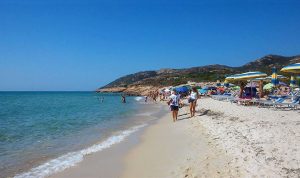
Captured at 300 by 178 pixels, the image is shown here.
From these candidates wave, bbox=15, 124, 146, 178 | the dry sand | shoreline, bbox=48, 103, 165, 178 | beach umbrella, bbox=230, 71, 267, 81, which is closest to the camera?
the dry sand

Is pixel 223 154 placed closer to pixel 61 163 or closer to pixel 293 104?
pixel 61 163

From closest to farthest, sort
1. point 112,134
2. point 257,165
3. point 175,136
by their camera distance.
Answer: point 257,165
point 175,136
point 112,134

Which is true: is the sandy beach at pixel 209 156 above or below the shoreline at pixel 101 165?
above

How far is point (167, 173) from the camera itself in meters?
6.05

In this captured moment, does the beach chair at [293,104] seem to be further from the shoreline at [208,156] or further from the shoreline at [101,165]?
the shoreline at [101,165]

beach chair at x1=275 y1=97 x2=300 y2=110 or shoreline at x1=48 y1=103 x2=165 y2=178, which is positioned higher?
beach chair at x1=275 y1=97 x2=300 y2=110

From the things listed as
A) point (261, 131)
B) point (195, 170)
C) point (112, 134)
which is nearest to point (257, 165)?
point (195, 170)

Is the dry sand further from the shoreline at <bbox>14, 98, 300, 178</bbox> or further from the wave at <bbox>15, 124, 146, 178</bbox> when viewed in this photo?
the wave at <bbox>15, 124, 146, 178</bbox>

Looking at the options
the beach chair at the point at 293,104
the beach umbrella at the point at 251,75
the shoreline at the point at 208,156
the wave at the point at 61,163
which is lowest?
the wave at the point at 61,163

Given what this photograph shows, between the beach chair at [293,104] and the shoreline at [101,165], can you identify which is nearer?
the shoreline at [101,165]

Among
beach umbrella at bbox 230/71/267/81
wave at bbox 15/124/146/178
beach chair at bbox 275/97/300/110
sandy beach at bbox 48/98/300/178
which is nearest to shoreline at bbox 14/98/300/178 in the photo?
sandy beach at bbox 48/98/300/178

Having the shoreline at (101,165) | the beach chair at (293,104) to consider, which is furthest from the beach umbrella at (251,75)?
the shoreline at (101,165)

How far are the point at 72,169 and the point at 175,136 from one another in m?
4.62

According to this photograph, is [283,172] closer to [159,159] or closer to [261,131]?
[159,159]
